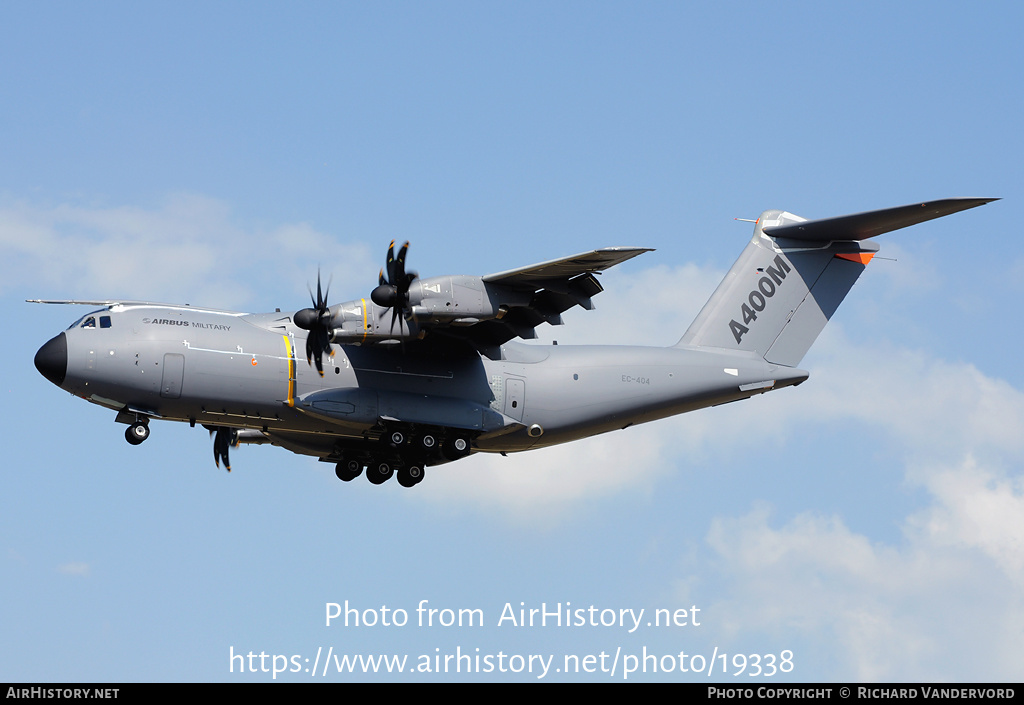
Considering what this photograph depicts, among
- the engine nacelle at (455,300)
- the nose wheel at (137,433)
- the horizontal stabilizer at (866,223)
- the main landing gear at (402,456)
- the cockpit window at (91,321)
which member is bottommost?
the main landing gear at (402,456)

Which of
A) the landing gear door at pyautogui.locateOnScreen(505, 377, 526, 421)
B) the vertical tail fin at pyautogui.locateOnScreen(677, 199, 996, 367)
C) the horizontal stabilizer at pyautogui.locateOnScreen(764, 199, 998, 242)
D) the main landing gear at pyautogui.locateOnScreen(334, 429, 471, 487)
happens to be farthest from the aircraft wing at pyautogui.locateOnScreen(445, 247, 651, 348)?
the horizontal stabilizer at pyautogui.locateOnScreen(764, 199, 998, 242)

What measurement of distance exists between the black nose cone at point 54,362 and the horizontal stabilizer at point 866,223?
10982mm

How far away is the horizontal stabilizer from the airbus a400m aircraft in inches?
1.6

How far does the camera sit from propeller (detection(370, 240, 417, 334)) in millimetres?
16438

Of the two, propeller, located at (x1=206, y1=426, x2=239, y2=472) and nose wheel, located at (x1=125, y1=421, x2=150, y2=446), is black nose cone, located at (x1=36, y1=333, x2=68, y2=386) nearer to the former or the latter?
nose wheel, located at (x1=125, y1=421, x2=150, y2=446)

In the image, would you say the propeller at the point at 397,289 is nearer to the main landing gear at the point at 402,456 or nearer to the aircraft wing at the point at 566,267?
the aircraft wing at the point at 566,267

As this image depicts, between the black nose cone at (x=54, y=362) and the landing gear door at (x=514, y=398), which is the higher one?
the black nose cone at (x=54, y=362)

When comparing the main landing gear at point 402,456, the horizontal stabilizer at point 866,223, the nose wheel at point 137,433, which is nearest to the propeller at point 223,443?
the main landing gear at point 402,456

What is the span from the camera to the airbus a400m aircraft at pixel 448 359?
645 inches

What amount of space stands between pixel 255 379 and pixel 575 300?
4441 millimetres
